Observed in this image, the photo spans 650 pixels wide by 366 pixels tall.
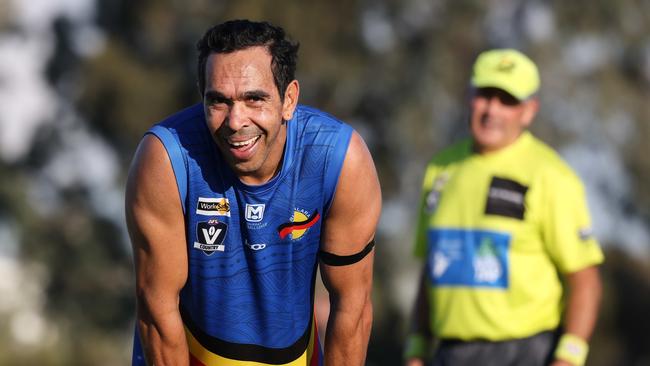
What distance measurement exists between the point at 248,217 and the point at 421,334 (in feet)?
7.03

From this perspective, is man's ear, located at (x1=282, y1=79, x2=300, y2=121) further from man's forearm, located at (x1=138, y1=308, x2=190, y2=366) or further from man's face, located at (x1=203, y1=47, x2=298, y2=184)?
man's forearm, located at (x1=138, y1=308, x2=190, y2=366)

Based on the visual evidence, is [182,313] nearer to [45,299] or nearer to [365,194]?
[365,194]

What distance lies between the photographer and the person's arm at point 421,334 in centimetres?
699

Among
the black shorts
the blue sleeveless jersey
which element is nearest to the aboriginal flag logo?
the blue sleeveless jersey

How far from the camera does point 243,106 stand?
488 centimetres

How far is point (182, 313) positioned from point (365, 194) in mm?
890

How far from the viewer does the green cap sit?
22.0ft

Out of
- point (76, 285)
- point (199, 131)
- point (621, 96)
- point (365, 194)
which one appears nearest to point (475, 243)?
point (365, 194)

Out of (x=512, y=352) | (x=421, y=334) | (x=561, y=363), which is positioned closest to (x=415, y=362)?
(x=421, y=334)

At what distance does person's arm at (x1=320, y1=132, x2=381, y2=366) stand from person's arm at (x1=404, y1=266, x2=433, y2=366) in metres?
1.45

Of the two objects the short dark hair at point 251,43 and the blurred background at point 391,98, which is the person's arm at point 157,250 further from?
the blurred background at point 391,98

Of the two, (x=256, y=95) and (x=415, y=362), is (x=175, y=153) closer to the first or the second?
(x=256, y=95)

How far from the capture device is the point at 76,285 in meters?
24.7

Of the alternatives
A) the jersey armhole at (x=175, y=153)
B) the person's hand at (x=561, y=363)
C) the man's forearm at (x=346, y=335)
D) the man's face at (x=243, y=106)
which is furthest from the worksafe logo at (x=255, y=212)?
the person's hand at (x=561, y=363)
